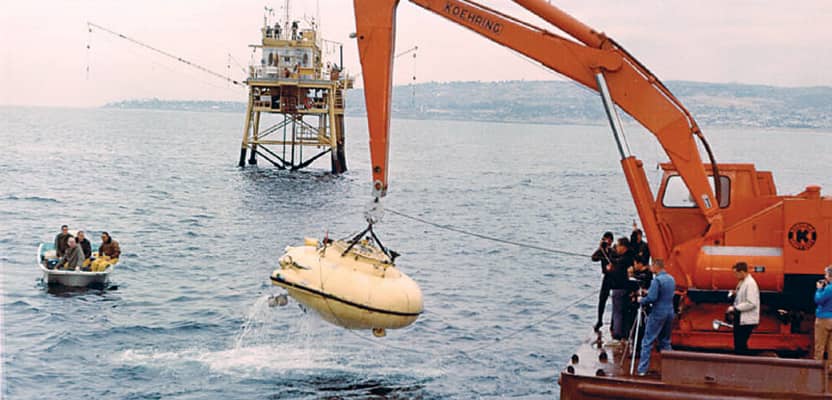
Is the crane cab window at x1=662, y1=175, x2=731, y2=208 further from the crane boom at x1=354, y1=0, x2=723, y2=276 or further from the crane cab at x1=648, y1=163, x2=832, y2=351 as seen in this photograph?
the crane boom at x1=354, y1=0, x2=723, y2=276

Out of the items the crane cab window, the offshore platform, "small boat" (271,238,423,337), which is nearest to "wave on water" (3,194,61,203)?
→ the offshore platform

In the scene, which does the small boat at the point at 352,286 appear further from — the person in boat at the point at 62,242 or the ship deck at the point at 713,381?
the person in boat at the point at 62,242

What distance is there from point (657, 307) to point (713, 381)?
5.88 ft

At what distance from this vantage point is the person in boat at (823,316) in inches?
583

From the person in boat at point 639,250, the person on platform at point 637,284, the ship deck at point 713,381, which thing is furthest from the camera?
the person in boat at point 639,250

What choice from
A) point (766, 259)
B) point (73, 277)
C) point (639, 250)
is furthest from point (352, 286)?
point (73, 277)

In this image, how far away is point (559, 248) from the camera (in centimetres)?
4334

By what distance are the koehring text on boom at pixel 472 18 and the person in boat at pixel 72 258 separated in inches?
584

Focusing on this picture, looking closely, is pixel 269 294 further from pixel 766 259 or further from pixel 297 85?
pixel 297 85

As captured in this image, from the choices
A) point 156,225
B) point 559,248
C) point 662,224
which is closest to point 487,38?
point 662,224

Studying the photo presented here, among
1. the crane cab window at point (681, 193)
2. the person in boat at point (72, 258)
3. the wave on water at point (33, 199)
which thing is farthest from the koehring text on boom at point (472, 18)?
the wave on water at point (33, 199)

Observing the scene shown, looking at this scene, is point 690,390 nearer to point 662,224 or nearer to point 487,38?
point 662,224

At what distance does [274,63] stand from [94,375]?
5669 centimetres

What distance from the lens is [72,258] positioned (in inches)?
1112
